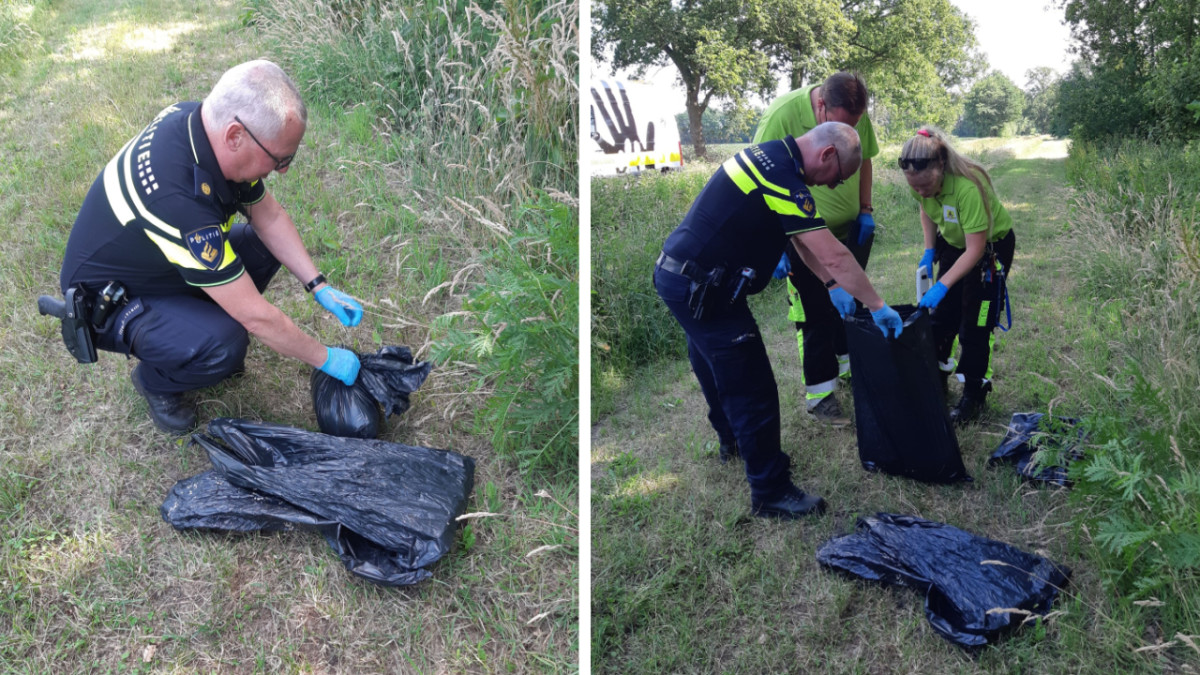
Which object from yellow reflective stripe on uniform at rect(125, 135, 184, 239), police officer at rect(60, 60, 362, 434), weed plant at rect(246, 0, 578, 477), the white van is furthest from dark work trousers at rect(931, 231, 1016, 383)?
the white van

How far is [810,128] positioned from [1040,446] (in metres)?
1.68

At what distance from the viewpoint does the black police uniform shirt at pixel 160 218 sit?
107 inches

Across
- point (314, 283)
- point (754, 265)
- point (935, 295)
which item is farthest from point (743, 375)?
point (314, 283)

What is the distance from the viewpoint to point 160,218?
272 centimetres

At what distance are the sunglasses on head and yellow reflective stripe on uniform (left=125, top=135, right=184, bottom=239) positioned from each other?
2.88 m

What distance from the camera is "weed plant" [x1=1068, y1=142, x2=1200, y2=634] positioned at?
2.06 m

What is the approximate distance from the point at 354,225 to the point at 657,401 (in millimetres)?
2036

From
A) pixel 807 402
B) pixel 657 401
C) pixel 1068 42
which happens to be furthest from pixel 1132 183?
pixel 657 401

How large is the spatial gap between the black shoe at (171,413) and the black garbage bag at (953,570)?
2628 millimetres

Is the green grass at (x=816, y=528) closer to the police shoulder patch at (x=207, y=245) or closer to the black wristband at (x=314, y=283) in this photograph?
the black wristband at (x=314, y=283)

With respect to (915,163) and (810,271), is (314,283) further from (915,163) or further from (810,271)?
(915,163)

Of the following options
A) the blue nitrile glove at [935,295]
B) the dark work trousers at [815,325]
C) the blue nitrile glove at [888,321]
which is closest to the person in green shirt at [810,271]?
the dark work trousers at [815,325]

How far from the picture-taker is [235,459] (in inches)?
109

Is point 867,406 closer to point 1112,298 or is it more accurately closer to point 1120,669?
point 1120,669
